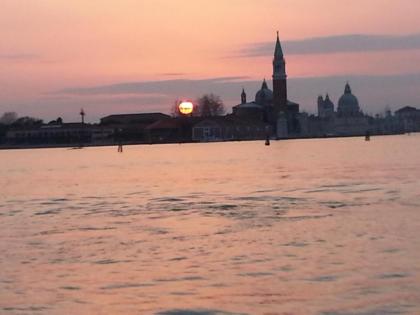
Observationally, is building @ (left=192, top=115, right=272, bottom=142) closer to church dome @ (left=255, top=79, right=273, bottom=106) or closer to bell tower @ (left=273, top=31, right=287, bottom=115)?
bell tower @ (left=273, top=31, right=287, bottom=115)

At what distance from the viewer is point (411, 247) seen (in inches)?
501

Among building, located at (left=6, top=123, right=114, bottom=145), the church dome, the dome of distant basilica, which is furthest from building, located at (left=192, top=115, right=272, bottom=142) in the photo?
the dome of distant basilica

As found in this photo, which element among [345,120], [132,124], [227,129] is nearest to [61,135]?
[132,124]

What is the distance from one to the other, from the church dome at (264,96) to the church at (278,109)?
3.80 ft

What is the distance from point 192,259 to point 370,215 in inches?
227

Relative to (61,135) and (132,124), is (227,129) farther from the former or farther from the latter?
(61,135)

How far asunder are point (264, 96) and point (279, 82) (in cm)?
1211

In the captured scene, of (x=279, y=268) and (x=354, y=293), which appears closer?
(x=354, y=293)

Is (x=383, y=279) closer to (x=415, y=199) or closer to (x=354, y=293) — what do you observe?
→ (x=354, y=293)

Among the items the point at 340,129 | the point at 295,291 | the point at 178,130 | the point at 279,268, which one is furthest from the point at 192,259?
the point at 340,129

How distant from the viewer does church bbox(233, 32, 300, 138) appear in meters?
150

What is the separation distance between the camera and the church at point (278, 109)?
150 metres

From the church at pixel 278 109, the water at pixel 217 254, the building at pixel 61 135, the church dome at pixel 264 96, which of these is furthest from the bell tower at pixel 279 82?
the water at pixel 217 254

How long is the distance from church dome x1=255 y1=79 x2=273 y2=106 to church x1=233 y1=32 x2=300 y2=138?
1159 mm
